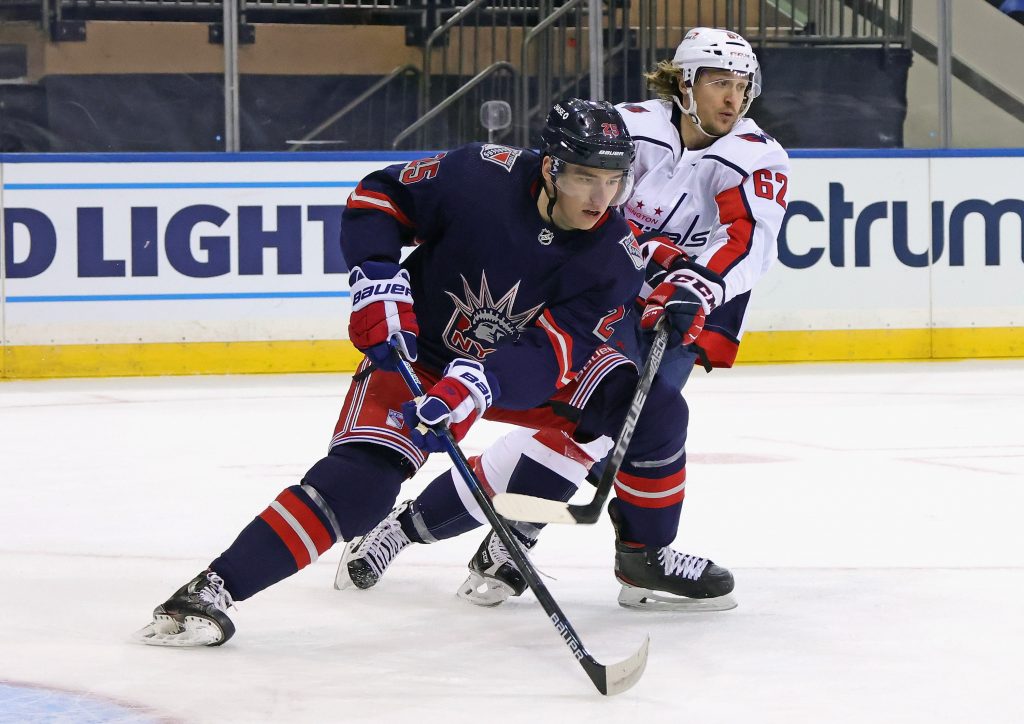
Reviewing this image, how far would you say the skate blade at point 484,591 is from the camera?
2.52 meters

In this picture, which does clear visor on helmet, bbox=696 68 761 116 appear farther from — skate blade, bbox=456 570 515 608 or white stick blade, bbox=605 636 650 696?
white stick blade, bbox=605 636 650 696

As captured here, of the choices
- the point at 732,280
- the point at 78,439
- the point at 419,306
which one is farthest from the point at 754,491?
the point at 78,439

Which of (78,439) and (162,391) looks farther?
(162,391)

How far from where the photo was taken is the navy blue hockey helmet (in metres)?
2.26

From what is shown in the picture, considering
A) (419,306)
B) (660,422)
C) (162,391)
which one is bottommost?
(162,391)

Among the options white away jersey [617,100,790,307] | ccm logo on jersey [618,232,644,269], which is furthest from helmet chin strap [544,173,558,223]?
white away jersey [617,100,790,307]

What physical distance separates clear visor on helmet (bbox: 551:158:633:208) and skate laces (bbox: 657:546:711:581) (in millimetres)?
586

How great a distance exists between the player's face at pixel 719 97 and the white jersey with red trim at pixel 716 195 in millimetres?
29

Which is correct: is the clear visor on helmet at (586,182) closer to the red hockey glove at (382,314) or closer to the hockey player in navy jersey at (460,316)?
the hockey player in navy jersey at (460,316)

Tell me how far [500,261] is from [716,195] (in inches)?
21.4

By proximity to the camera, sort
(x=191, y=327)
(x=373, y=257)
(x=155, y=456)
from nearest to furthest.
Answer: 1. (x=373, y=257)
2. (x=155, y=456)
3. (x=191, y=327)

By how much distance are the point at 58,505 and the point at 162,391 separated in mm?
2643

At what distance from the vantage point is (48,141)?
21.9 feet

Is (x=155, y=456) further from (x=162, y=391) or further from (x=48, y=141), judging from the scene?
(x=48, y=141)
